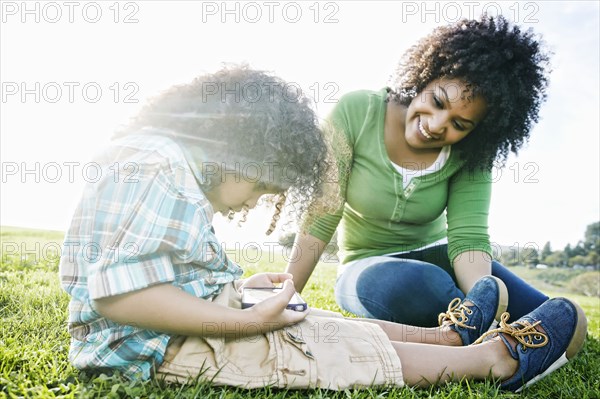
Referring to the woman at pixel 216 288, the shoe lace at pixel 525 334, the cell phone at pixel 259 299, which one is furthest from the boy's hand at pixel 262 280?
the shoe lace at pixel 525 334

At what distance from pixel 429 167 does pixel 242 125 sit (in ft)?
4.24

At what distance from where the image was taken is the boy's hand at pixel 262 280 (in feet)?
7.39

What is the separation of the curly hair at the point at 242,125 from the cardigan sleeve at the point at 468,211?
109 cm

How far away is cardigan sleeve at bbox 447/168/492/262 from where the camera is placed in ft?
9.00

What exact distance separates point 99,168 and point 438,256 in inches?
78.1

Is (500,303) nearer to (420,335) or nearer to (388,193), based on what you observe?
(420,335)

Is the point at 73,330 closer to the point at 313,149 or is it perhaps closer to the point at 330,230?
the point at 313,149

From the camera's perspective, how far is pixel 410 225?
2.94m

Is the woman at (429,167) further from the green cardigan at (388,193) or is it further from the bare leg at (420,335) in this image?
the bare leg at (420,335)

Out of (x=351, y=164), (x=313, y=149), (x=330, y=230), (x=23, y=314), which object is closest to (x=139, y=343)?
(x=313, y=149)

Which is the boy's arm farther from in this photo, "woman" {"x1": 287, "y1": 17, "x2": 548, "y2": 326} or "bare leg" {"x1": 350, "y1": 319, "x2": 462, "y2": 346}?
"woman" {"x1": 287, "y1": 17, "x2": 548, "y2": 326}

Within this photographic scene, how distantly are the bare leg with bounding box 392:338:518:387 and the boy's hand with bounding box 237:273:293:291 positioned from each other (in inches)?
25.7

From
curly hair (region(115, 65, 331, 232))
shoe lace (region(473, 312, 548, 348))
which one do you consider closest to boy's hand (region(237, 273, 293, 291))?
curly hair (region(115, 65, 331, 232))

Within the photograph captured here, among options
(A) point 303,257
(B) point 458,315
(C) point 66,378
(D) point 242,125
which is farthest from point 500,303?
(C) point 66,378
